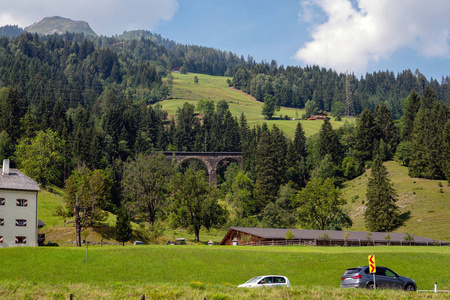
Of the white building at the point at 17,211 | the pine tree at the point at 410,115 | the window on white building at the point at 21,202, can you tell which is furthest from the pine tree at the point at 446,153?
the window on white building at the point at 21,202

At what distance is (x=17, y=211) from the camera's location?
2420 inches

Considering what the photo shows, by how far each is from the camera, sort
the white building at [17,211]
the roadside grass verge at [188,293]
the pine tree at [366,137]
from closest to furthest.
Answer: the roadside grass verge at [188,293], the white building at [17,211], the pine tree at [366,137]

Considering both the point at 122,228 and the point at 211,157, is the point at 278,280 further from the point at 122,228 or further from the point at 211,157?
the point at 211,157

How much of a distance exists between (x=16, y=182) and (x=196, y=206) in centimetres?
2852

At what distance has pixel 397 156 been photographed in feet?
413

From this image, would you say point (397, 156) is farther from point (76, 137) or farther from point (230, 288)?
point (230, 288)

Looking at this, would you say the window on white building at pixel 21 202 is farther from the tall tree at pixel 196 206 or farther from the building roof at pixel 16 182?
the tall tree at pixel 196 206

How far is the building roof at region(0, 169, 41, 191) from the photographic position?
201 feet

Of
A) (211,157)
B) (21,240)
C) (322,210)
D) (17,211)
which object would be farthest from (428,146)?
(21,240)

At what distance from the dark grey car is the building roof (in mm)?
45060

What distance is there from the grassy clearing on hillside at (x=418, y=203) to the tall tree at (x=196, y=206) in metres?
31.8

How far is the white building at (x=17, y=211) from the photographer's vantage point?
198 feet

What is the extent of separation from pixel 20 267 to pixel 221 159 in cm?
11262

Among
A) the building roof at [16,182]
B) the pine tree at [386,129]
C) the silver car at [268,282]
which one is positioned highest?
the pine tree at [386,129]
